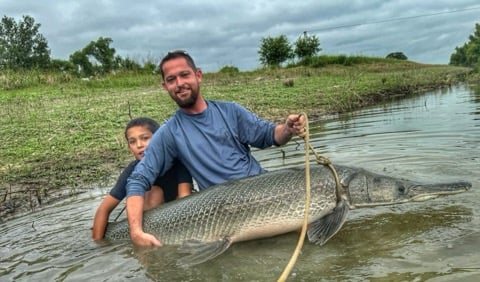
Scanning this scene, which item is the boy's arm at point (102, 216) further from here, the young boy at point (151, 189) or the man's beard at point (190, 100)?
the man's beard at point (190, 100)

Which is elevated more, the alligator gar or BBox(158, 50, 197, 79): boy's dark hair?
BBox(158, 50, 197, 79): boy's dark hair

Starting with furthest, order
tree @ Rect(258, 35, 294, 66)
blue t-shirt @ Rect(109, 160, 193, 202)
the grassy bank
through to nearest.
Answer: tree @ Rect(258, 35, 294, 66), the grassy bank, blue t-shirt @ Rect(109, 160, 193, 202)

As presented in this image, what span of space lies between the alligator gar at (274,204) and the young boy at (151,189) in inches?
21.7

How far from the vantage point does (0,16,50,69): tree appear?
61156 mm

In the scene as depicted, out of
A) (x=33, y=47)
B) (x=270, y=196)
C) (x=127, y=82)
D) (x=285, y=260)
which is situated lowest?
(x=285, y=260)

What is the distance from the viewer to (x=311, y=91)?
1642 centimetres

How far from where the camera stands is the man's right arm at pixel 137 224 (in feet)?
13.3

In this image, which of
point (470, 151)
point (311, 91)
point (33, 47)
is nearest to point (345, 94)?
point (311, 91)

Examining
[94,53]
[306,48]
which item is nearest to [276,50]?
[306,48]

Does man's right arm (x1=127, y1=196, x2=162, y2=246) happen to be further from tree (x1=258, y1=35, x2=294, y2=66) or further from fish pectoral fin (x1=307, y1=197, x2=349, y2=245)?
tree (x1=258, y1=35, x2=294, y2=66)

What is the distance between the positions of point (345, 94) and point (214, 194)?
37.5 feet

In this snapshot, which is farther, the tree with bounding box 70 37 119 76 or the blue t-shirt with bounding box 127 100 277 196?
the tree with bounding box 70 37 119 76

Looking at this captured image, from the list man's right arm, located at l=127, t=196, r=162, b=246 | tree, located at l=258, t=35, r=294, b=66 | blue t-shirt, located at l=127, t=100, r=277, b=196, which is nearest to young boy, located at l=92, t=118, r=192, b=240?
blue t-shirt, located at l=127, t=100, r=277, b=196

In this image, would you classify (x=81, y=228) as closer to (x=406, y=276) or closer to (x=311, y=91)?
(x=406, y=276)
